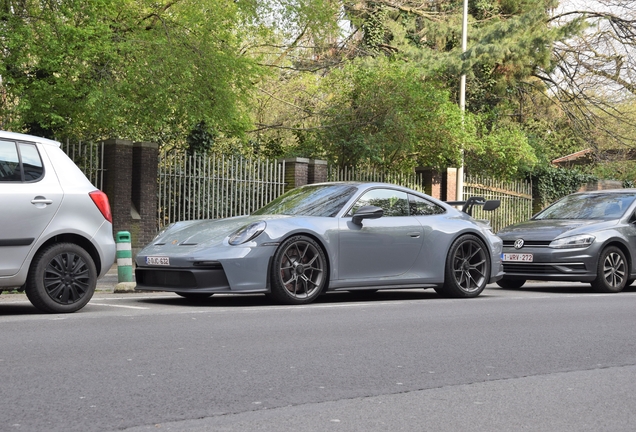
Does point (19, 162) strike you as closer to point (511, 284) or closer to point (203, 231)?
point (203, 231)

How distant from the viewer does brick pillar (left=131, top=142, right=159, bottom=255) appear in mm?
19344

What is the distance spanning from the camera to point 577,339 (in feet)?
26.6

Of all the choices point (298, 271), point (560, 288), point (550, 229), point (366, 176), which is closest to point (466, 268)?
point (550, 229)

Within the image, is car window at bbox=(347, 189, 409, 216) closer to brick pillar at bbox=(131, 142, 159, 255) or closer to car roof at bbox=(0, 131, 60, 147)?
car roof at bbox=(0, 131, 60, 147)

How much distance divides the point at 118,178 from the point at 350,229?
370 inches

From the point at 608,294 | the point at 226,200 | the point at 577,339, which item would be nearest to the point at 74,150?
the point at 226,200

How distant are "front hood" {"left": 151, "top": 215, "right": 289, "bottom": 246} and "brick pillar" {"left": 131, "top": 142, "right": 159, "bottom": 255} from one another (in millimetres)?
8764

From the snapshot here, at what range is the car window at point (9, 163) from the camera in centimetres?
864

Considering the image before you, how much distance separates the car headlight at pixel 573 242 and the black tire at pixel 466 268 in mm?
1993

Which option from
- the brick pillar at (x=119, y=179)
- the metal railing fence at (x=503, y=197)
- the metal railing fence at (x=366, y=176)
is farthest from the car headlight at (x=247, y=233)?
the metal railing fence at (x=503, y=197)

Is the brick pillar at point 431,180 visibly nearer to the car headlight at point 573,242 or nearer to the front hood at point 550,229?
the front hood at point 550,229

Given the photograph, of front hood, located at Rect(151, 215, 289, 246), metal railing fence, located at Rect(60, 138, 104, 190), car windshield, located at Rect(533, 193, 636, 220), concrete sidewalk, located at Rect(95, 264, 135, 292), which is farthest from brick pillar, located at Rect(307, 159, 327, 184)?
front hood, located at Rect(151, 215, 289, 246)

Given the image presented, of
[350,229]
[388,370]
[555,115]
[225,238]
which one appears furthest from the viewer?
[555,115]

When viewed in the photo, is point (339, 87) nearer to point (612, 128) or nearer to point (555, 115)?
point (555, 115)
